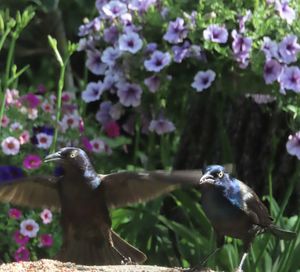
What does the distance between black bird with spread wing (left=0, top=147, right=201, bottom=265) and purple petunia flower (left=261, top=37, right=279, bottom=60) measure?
3.97 feet

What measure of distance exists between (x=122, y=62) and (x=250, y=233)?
1.59 m

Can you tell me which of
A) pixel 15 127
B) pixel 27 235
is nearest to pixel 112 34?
pixel 15 127

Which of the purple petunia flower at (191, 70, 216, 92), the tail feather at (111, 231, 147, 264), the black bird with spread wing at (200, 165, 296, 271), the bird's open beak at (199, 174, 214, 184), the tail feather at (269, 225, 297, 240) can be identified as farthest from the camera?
the purple petunia flower at (191, 70, 216, 92)

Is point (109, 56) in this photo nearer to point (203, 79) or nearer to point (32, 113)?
point (203, 79)

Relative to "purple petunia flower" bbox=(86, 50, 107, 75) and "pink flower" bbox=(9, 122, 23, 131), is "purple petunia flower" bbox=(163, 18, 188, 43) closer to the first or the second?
"purple petunia flower" bbox=(86, 50, 107, 75)

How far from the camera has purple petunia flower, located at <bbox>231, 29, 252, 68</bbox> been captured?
4.29 meters

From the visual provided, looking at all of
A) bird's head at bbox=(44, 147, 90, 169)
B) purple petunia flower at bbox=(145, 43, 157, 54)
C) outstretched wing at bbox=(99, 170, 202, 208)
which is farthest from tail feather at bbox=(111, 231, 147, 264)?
purple petunia flower at bbox=(145, 43, 157, 54)

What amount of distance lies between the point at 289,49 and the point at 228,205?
1.36 meters

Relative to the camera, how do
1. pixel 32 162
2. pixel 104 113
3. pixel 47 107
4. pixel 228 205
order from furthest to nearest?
pixel 47 107, pixel 104 113, pixel 32 162, pixel 228 205

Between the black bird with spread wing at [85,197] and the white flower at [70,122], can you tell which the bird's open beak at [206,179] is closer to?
the black bird with spread wing at [85,197]

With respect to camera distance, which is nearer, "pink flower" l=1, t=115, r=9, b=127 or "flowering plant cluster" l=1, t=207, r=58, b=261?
"flowering plant cluster" l=1, t=207, r=58, b=261

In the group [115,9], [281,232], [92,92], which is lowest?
[281,232]

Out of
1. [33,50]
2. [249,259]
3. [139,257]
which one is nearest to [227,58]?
[249,259]

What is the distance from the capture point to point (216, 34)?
14.2 feet
